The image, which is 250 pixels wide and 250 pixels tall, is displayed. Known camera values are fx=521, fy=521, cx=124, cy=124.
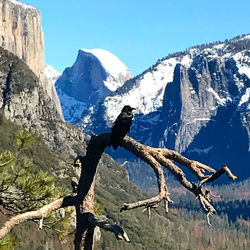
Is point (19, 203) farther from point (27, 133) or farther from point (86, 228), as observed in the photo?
point (86, 228)

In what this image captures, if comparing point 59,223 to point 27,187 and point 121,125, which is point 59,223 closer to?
point 27,187

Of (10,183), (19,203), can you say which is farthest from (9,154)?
(19,203)

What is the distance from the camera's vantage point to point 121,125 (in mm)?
11289

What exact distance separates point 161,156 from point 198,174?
0.95 meters

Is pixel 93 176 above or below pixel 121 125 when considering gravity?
below

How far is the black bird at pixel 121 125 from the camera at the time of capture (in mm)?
11125

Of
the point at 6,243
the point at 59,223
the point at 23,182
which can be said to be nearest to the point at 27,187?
the point at 23,182

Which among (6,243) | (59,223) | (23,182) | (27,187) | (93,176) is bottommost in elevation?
(6,243)

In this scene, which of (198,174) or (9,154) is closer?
(198,174)

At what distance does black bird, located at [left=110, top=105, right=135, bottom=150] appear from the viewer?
11.1 metres

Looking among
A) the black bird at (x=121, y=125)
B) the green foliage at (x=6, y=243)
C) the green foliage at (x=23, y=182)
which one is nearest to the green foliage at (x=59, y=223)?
the green foliage at (x=23, y=182)

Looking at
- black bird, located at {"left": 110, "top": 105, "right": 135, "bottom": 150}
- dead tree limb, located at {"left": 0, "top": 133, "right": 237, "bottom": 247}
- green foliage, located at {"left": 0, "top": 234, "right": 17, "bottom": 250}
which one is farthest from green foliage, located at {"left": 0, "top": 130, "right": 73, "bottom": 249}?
black bird, located at {"left": 110, "top": 105, "right": 135, "bottom": 150}

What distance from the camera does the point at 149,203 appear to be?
33.5 feet

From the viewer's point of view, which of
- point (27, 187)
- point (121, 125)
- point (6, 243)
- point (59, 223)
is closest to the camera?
point (121, 125)
